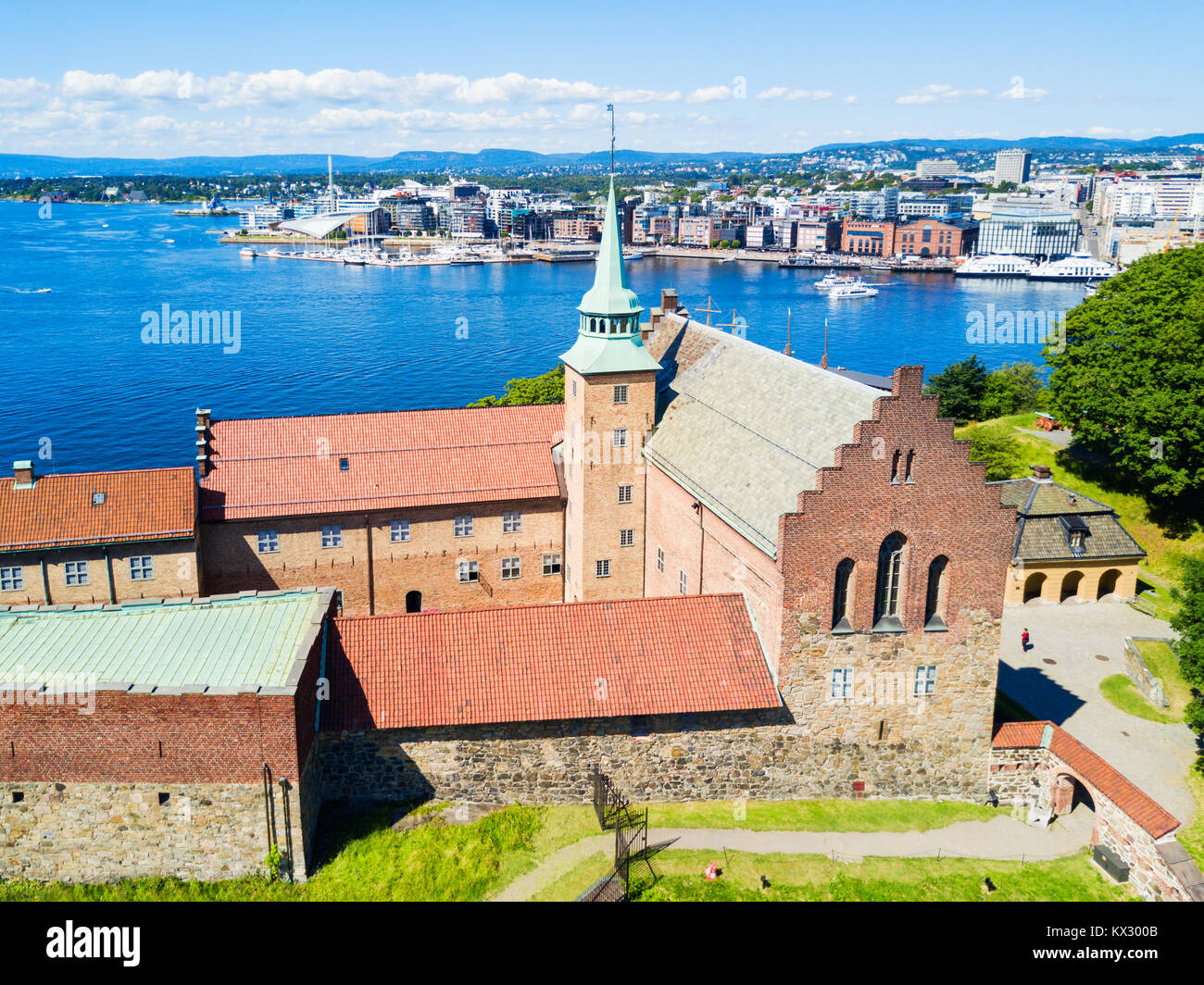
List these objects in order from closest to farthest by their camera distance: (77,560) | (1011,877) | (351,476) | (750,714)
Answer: (1011,877)
(750,714)
(77,560)
(351,476)

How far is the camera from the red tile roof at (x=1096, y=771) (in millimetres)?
33312

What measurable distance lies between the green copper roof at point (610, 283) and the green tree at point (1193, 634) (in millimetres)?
27499

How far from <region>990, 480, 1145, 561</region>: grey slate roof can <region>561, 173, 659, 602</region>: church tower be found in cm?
2330

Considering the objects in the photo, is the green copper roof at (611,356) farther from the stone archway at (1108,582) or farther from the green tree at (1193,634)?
the stone archway at (1108,582)

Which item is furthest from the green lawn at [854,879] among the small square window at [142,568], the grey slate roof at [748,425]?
the small square window at [142,568]

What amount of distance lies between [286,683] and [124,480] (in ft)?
74.8

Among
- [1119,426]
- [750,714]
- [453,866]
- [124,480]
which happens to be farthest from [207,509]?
[1119,426]

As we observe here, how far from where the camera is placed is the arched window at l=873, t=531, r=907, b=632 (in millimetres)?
37125

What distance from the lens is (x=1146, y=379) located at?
2544 inches

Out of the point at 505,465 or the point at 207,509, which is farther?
the point at 505,465

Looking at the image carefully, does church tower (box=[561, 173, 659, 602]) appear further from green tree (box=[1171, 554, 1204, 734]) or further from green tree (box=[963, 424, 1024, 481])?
green tree (box=[963, 424, 1024, 481])

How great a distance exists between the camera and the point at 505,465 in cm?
5366

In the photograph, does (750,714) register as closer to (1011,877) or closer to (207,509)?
(1011,877)

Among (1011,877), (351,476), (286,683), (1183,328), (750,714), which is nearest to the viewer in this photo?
(286,683)
